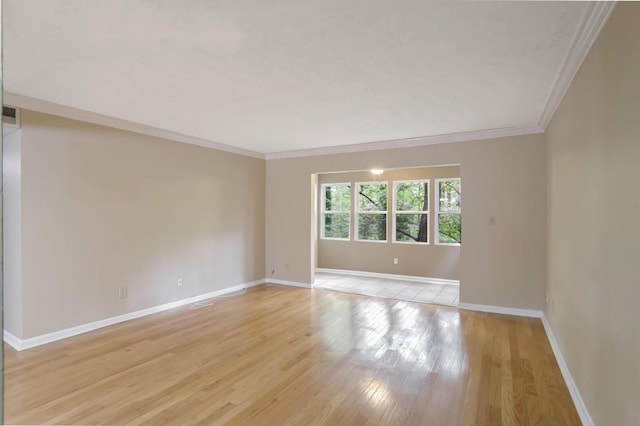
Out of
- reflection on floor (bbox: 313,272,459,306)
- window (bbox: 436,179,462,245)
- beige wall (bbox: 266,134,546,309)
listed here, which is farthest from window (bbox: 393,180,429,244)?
beige wall (bbox: 266,134,546,309)

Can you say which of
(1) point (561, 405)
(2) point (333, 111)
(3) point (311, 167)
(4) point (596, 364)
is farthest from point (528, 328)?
(3) point (311, 167)

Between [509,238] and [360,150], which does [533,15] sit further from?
[360,150]

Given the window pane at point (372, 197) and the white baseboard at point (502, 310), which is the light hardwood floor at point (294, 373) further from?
the window pane at point (372, 197)

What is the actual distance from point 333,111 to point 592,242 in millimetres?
2517

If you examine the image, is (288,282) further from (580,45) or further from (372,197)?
Result: (580,45)

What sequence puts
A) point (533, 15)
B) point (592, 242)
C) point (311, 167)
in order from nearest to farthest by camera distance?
point (533, 15)
point (592, 242)
point (311, 167)

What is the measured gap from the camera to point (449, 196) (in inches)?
257

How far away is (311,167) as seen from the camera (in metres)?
5.96

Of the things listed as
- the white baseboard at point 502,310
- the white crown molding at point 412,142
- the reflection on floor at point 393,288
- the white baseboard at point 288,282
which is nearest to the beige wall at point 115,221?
the white baseboard at point 288,282

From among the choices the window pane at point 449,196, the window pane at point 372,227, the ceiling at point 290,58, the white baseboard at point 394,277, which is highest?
the ceiling at point 290,58

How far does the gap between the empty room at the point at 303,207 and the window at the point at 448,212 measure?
1200 millimetres

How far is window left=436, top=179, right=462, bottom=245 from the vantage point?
6.44 meters

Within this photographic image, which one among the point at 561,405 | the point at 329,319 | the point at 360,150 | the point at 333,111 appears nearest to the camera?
the point at 561,405

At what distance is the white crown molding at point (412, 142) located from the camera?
4.38m
